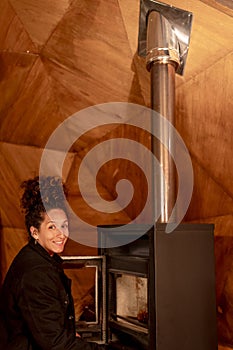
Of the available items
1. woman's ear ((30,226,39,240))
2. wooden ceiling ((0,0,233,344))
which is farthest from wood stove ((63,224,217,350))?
woman's ear ((30,226,39,240))

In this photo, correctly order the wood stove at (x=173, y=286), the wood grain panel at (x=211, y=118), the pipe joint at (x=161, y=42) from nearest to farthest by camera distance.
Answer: the wood stove at (x=173, y=286)
the wood grain panel at (x=211, y=118)
the pipe joint at (x=161, y=42)

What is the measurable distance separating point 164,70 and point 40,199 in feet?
3.33

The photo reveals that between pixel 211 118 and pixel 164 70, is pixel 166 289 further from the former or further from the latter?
pixel 164 70

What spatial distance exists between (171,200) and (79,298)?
153 centimetres

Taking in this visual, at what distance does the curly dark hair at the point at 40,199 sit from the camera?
6.60 feet

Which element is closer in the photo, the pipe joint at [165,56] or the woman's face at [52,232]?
the woman's face at [52,232]

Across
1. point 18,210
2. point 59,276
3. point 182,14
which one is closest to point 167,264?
point 59,276

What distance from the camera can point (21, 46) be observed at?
111 inches

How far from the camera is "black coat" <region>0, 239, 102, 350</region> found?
1673mm

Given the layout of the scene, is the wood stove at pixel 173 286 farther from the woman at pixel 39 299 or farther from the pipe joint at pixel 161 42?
the pipe joint at pixel 161 42

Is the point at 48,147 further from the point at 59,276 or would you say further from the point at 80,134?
the point at 59,276

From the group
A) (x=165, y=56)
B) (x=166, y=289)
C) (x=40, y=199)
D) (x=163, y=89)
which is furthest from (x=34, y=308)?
(x=165, y=56)

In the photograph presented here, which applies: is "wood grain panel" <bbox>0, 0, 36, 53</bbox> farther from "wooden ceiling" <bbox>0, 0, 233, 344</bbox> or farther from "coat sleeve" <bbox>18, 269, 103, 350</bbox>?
"coat sleeve" <bbox>18, 269, 103, 350</bbox>

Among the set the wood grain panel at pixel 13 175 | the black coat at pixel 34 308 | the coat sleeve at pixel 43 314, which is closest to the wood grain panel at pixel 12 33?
the wood grain panel at pixel 13 175
